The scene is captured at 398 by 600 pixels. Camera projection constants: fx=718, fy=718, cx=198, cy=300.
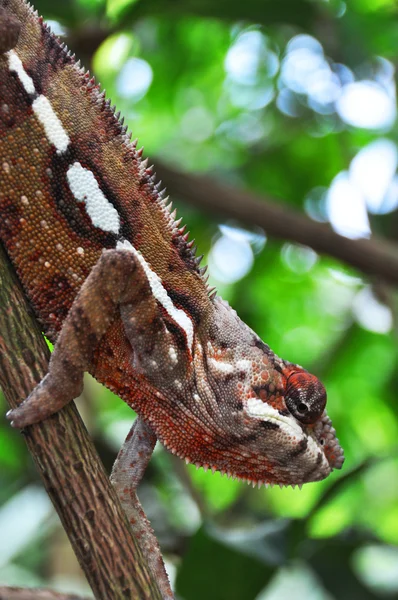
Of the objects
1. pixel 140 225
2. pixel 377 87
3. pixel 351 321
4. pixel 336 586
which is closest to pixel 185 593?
pixel 336 586

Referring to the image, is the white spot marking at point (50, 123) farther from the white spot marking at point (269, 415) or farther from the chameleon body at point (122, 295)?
→ the white spot marking at point (269, 415)

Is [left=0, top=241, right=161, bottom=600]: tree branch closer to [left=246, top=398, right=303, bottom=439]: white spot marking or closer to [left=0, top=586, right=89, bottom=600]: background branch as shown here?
[left=0, top=586, right=89, bottom=600]: background branch

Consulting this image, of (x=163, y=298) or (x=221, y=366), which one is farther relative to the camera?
(x=221, y=366)

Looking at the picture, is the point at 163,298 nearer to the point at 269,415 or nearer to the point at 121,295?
the point at 121,295

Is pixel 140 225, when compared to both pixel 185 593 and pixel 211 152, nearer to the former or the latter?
pixel 185 593

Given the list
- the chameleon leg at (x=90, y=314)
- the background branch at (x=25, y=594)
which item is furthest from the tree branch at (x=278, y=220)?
the background branch at (x=25, y=594)

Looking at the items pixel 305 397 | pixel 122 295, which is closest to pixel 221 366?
pixel 305 397
